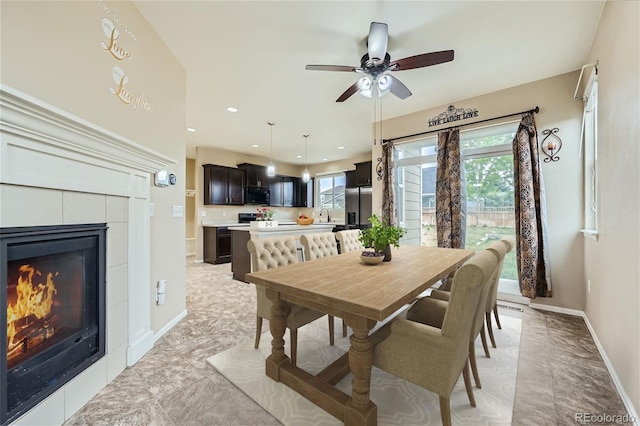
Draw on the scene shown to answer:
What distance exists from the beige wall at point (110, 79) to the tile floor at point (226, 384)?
430mm

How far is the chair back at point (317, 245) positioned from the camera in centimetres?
260

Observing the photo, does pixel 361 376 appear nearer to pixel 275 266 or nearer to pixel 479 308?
pixel 479 308

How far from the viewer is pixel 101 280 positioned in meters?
1.66

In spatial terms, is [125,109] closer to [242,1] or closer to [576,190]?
[242,1]

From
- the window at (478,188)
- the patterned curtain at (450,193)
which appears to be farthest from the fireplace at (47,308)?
the window at (478,188)

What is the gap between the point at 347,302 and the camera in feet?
4.03

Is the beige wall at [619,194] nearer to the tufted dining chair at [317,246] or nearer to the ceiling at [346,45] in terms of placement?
the ceiling at [346,45]

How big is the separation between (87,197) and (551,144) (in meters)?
4.37

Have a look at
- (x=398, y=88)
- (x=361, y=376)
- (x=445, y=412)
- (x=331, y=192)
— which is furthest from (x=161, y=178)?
(x=331, y=192)

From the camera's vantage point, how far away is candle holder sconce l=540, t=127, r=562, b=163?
115 inches

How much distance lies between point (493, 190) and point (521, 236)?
0.79m

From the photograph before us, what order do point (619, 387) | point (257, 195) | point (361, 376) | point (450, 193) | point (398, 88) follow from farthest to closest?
point (257, 195), point (450, 193), point (398, 88), point (619, 387), point (361, 376)

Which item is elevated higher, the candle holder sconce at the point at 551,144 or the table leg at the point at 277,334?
the candle holder sconce at the point at 551,144

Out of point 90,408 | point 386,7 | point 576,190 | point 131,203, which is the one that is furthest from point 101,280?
point 576,190
